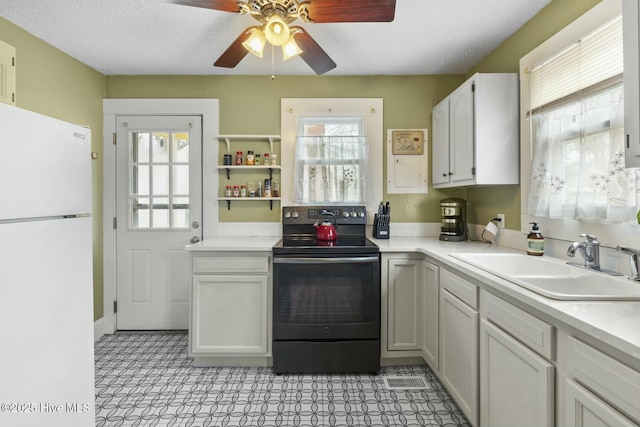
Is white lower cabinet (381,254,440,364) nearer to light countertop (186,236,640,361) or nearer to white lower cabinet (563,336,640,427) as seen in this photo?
light countertop (186,236,640,361)

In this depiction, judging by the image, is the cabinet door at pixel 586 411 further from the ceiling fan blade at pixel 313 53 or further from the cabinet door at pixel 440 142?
the ceiling fan blade at pixel 313 53

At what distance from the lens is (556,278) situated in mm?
1599

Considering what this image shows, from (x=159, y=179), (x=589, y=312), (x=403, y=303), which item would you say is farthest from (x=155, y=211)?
(x=589, y=312)

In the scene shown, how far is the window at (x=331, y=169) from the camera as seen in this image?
2.96m

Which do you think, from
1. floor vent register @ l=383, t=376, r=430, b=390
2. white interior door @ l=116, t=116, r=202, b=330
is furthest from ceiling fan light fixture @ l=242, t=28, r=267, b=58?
floor vent register @ l=383, t=376, r=430, b=390

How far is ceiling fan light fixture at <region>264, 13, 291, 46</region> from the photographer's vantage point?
1711 millimetres

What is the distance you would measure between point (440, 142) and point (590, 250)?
150cm

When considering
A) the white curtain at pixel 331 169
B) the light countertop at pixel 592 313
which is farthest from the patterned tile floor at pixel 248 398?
the white curtain at pixel 331 169

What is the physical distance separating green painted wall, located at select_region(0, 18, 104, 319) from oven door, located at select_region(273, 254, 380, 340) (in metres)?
1.79

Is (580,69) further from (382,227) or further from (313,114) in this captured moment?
(313,114)

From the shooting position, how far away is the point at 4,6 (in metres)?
1.98

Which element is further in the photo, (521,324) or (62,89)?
(62,89)

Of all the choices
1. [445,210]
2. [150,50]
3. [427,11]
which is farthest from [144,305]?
[427,11]

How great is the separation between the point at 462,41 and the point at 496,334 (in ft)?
6.62
